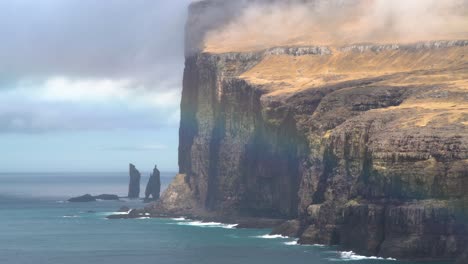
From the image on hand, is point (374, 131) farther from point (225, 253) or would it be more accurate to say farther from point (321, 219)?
point (225, 253)

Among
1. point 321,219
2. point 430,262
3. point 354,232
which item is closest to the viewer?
point 430,262

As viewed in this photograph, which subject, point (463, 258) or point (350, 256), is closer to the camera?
point (463, 258)

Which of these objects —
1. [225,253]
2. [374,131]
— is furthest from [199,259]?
[374,131]

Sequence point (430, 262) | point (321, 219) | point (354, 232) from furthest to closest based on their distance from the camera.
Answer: point (321, 219) → point (354, 232) → point (430, 262)

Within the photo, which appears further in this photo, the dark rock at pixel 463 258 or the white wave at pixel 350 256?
the white wave at pixel 350 256

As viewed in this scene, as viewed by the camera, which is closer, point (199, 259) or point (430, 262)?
point (430, 262)

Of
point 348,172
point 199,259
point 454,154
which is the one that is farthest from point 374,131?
point 199,259

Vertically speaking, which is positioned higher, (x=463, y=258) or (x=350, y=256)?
(x=350, y=256)

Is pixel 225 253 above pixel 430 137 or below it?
below

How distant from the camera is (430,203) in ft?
563

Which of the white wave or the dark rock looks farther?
the white wave

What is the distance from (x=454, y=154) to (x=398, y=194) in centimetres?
1045

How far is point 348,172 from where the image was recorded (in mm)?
197375

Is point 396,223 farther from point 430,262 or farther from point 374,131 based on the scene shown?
point 374,131
